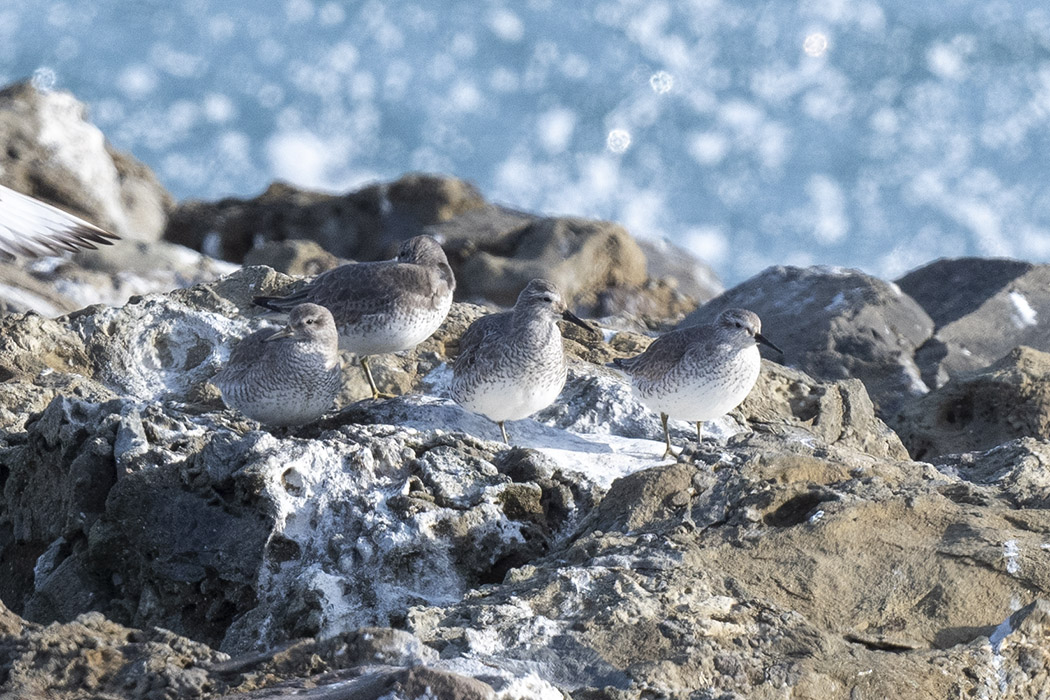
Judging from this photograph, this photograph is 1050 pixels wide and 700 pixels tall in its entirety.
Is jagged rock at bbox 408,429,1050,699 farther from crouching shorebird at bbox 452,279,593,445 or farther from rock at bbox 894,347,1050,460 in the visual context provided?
rock at bbox 894,347,1050,460

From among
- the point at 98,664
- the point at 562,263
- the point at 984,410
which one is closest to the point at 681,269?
the point at 562,263

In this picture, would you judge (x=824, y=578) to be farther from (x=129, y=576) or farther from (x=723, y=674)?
(x=129, y=576)

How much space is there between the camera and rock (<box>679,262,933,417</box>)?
12250 mm

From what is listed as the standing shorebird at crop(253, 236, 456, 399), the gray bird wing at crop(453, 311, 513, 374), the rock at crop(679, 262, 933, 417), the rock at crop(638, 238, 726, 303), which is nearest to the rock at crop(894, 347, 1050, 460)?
the rock at crop(679, 262, 933, 417)

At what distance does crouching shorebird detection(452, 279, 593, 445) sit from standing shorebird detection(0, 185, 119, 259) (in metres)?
2.46

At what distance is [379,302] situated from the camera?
30.1ft

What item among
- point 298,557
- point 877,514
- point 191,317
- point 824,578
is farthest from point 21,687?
point 191,317

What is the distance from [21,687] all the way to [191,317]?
5.14 meters

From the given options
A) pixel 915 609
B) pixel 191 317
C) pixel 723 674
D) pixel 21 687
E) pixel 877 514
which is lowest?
pixel 21 687

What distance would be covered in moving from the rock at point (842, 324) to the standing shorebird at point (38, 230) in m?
7.31

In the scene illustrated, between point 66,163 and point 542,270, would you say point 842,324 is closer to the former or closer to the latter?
point 542,270

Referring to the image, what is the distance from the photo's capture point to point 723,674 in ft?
16.5

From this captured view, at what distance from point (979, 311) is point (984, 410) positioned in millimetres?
4396

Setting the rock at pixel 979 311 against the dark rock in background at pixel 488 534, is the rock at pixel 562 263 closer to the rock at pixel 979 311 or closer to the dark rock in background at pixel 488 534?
the rock at pixel 979 311
